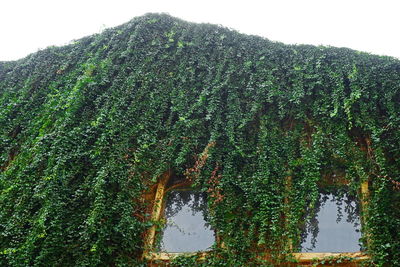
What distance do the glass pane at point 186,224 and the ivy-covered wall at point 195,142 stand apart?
14.9 inches

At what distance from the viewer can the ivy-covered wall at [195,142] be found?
180 inches

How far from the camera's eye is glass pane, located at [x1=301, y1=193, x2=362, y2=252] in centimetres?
473

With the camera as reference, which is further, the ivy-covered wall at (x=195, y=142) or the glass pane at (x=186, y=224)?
the glass pane at (x=186, y=224)

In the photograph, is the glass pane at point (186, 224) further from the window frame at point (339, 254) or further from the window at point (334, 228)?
the window at point (334, 228)

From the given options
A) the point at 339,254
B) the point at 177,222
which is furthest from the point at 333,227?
the point at 177,222

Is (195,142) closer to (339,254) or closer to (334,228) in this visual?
(334,228)

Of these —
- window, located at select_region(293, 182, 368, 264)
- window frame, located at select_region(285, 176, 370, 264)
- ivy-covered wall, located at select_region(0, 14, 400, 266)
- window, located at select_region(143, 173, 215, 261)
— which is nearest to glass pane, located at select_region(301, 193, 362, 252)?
window, located at select_region(293, 182, 368, 264)

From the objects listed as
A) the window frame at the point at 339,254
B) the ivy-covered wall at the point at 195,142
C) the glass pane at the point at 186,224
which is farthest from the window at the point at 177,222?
the window frame at the point at 339,254

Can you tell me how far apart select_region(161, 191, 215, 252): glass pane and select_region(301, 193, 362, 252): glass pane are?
56.6 inches

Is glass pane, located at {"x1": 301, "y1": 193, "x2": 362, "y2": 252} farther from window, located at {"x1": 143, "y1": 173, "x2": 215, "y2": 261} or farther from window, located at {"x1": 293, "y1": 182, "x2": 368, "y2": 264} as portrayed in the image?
window, located at {"x1": 143, "y1": 173, "x2": 215, "y2": 261}

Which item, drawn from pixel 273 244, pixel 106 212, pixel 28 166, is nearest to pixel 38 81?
pixel 28 166

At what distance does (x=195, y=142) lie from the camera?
5711 mm

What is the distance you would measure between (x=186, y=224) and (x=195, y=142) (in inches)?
53.2

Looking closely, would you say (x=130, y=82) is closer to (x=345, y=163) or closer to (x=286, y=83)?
(x=286, y=83)
